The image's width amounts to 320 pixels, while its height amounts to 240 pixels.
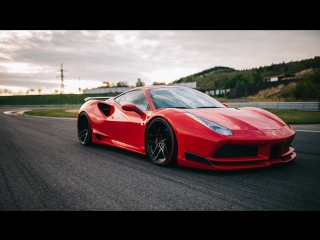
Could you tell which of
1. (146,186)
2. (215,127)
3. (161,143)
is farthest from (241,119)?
(146,186)

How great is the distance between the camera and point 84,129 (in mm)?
5527

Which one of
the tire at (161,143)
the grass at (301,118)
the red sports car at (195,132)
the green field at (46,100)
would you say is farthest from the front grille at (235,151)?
the green field at (46,100)

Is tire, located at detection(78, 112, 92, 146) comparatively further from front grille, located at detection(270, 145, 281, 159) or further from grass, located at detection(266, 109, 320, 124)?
grass, located at detection(266, 109, 320, 124)

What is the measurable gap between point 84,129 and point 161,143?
2651 mm

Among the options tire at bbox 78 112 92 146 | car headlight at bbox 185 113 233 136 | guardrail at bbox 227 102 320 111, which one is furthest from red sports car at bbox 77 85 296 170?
guardrail at bbox 227 102 320 111

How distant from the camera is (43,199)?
7.49ft

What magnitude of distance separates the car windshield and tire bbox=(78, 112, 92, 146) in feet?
5.85

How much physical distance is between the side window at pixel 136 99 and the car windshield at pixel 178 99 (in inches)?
5.8

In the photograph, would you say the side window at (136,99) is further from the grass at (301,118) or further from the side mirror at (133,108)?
the grass at (301,118)

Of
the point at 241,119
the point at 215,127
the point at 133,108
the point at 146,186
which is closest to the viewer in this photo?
the point at 146,186

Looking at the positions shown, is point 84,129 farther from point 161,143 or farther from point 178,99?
point 161,143

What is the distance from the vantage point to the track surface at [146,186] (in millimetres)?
2082
